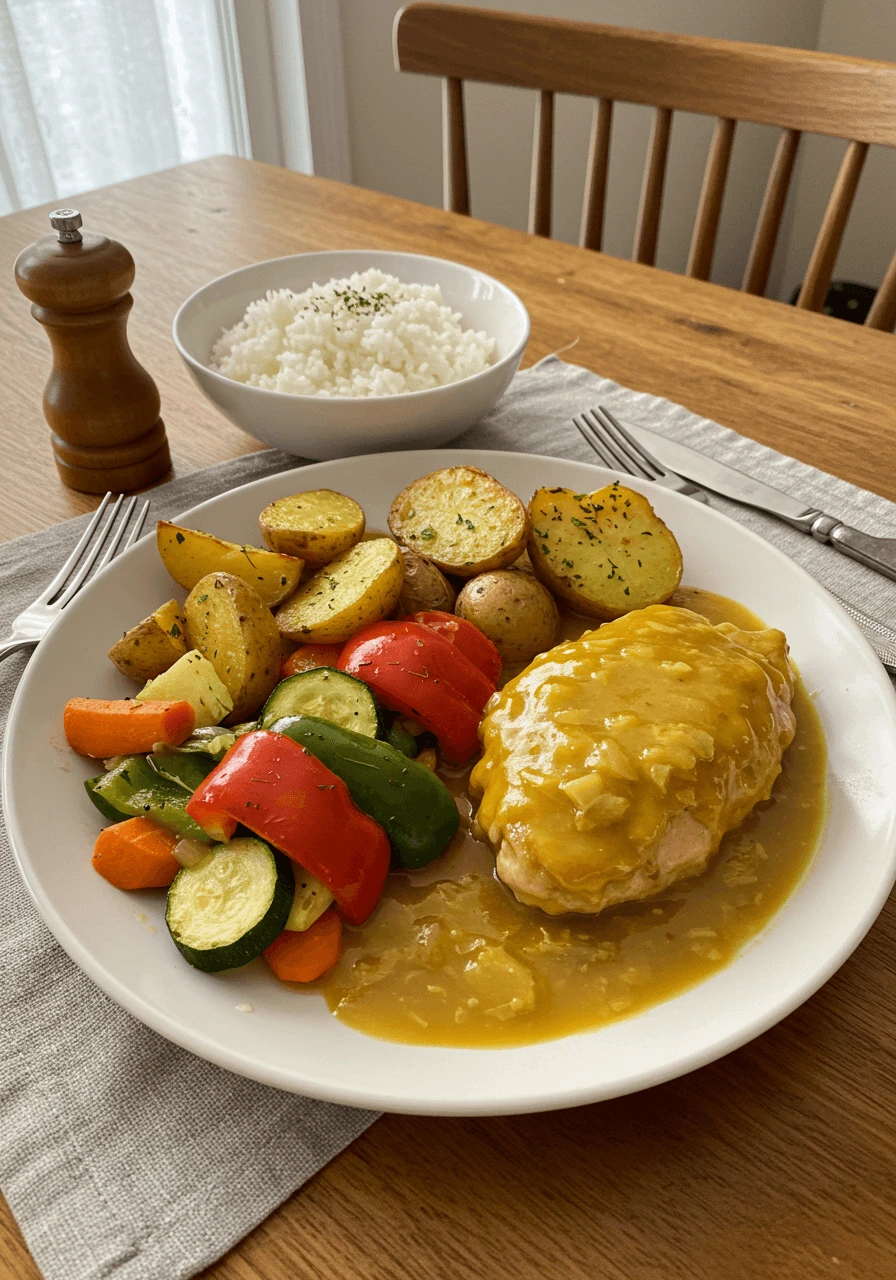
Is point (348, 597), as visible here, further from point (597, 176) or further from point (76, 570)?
point (597, 176)

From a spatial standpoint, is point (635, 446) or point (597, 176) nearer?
point (635, 446)

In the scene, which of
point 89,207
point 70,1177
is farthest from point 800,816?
point 89,207

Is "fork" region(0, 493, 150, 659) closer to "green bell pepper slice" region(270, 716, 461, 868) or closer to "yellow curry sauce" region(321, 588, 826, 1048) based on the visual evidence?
"green bell pepper slice" region(270, 716, 461, 868)

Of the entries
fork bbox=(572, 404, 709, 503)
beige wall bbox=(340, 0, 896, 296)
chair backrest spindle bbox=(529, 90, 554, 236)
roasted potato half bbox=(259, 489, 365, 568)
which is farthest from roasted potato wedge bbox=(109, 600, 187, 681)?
beige wall bbox=(340, 0, 896, 296)

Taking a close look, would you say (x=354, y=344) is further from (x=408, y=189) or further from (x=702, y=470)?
(x=408, y=189)

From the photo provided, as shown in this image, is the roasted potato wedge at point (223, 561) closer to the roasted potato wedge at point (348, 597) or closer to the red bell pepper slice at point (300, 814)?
the roasted potato wedge at point (348, 597)

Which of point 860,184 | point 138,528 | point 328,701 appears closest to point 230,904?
point 328,701

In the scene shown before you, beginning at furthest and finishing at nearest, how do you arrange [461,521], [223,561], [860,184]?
1. [860,184]
2. [461,521]
3. [223,561]
